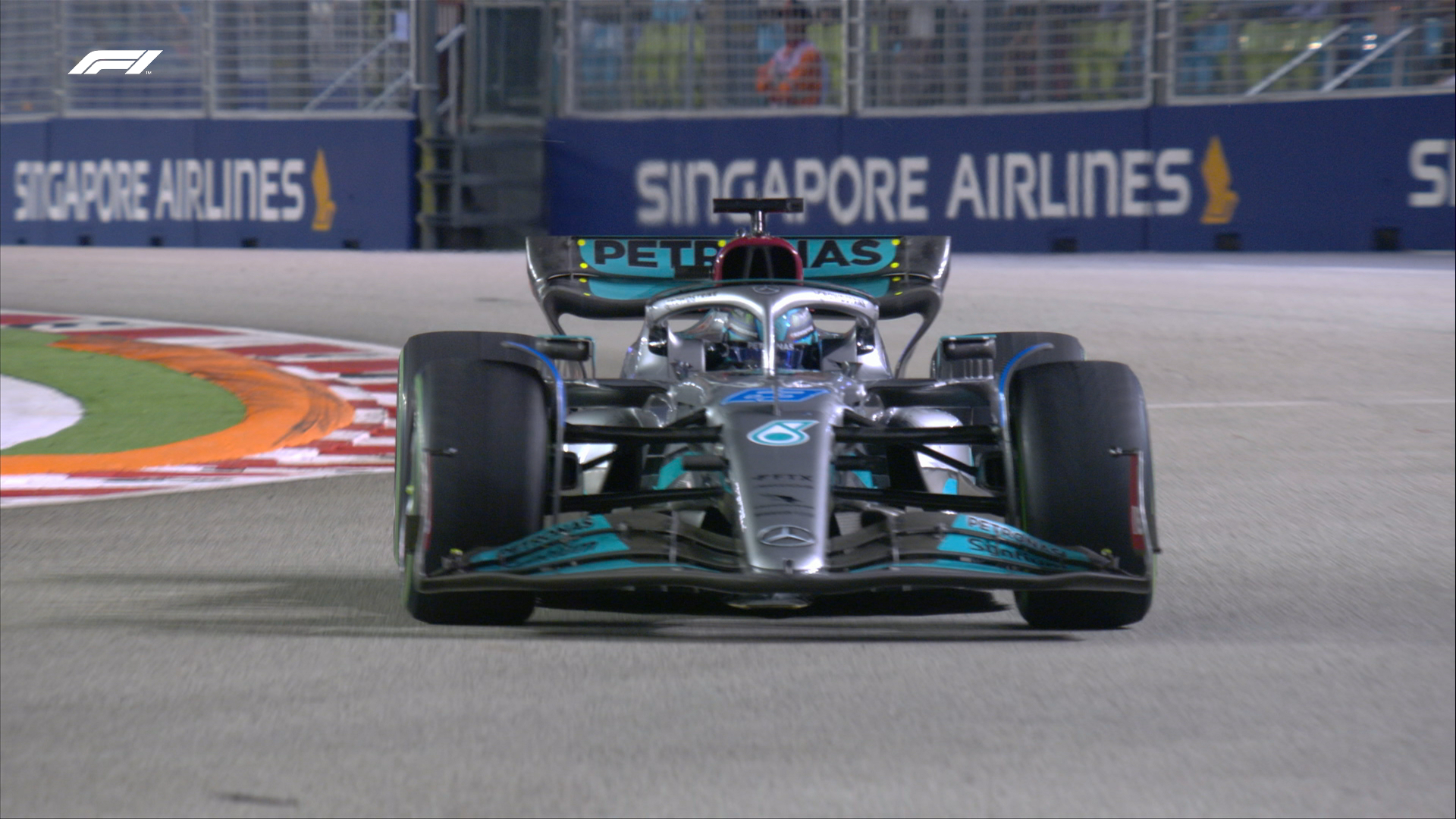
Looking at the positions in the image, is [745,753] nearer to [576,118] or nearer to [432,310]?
[432,310]

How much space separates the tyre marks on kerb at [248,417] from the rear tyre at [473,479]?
2.45m

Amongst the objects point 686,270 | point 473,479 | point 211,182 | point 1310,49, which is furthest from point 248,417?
point 1310,49

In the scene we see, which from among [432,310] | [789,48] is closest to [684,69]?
[789,48]

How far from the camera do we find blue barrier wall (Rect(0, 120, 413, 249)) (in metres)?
17.9

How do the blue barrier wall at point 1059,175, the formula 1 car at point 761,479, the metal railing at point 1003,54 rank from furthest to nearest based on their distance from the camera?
the metal railing at point 1003,54 < the blue barrier wall at point 1059,175 < the formula 1 car at point 761,479

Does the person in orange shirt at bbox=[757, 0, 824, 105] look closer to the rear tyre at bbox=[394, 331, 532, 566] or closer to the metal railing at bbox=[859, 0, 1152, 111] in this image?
the metal railing at bbox=[859, 0, 1152, 111]

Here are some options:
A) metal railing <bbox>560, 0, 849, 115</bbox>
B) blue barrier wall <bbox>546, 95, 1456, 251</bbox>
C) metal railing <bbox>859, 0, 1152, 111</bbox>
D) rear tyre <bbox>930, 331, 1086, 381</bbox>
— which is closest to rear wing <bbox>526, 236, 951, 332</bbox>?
rear tyre <bbox>930, 331, 1086, 381</bbox>

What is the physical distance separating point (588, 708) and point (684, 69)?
14.6 m

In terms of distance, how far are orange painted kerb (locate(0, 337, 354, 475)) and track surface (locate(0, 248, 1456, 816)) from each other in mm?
898

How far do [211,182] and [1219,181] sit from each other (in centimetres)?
954

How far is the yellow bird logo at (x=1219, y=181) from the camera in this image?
16.1 m

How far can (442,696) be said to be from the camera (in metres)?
3.78

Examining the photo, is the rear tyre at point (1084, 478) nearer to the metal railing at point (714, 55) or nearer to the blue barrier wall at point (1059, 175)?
the blue barrier wall at point (1059, 175)

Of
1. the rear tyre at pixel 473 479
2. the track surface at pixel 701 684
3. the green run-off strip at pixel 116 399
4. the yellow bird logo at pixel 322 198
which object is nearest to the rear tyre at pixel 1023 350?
the track surface at pixel 701 684
